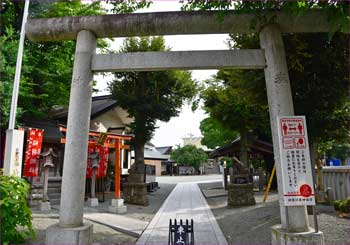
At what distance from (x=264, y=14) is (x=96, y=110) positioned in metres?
17.1

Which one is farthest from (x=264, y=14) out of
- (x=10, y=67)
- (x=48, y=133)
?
(x=48, y=133)

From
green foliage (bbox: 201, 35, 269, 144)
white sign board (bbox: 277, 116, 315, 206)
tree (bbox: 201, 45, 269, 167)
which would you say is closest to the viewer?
white sign board (bbox: 277, 116, 315, 206)

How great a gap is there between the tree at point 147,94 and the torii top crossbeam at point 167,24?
1204 cm

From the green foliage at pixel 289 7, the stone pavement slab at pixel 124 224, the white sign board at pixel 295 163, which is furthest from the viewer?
the stone pavement slab at pixel 124 224

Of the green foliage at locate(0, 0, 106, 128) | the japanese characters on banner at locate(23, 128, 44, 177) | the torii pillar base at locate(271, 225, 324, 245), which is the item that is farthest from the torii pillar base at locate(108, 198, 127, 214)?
the torii pillar base at locate(271, 225, 324, 245)

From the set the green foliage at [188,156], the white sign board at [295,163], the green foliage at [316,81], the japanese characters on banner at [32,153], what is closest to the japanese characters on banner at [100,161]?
the japanese characters on banner at [32,153]

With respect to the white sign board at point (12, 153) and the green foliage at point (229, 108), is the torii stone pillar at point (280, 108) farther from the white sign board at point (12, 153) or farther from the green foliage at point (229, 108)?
the white sign board at point (12, 153)

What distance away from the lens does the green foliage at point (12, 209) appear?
5504mm

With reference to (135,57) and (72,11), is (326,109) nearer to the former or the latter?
(135,57)

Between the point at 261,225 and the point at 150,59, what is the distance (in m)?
5.99

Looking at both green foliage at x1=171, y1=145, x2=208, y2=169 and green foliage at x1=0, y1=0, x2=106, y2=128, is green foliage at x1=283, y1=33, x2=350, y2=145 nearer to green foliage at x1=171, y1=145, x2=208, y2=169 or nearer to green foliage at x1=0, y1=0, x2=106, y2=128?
green foliage at x1=0, y1=0, x2=106, y2=128

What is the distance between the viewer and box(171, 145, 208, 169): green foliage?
51.8 meters

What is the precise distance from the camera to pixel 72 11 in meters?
15.1

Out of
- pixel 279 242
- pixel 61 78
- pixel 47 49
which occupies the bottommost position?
pixel 279 242
